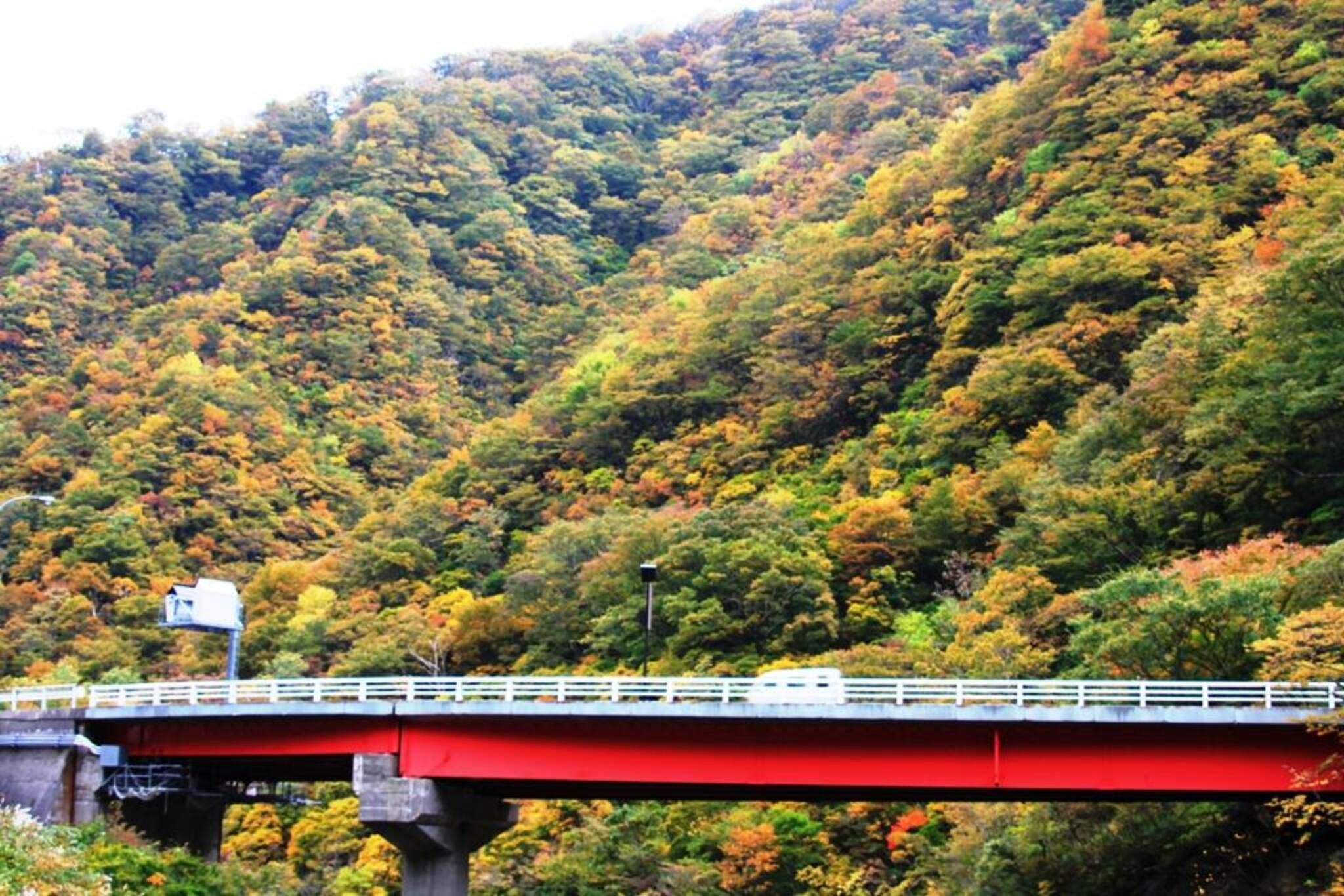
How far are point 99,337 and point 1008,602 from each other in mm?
100816

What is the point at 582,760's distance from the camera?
3947cm

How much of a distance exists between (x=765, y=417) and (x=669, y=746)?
174ft

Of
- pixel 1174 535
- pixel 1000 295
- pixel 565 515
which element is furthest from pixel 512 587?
pixel 1174 535

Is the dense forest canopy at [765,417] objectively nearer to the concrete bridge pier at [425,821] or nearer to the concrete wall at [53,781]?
the concrete bridge pier at [425,821]

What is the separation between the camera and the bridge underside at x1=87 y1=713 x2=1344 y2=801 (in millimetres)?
34812

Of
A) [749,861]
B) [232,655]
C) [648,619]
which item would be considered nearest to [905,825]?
[749,861]

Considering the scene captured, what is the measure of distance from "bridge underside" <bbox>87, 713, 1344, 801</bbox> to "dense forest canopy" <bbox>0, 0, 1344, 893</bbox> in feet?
7.17

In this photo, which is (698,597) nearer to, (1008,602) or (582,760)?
(1008,602)

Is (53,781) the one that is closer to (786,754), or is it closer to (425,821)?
(425,821)

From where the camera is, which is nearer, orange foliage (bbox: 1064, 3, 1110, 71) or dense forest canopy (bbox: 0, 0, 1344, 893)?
dense forest canopy (bbox: 0, 0, 1344, 893)

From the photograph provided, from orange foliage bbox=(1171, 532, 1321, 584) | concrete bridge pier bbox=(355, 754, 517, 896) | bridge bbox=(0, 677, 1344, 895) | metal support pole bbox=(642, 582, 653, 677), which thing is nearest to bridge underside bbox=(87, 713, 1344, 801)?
bridge bbox=(0, 677, 1344, 895)

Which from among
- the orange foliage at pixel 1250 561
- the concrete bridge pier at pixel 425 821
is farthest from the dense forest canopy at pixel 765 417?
the concrete bridge pier at pixel 425 821

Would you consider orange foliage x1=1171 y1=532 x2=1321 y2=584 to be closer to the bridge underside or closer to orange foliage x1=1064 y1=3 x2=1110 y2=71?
the bridge underside

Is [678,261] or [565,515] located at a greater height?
→ [678,261]
